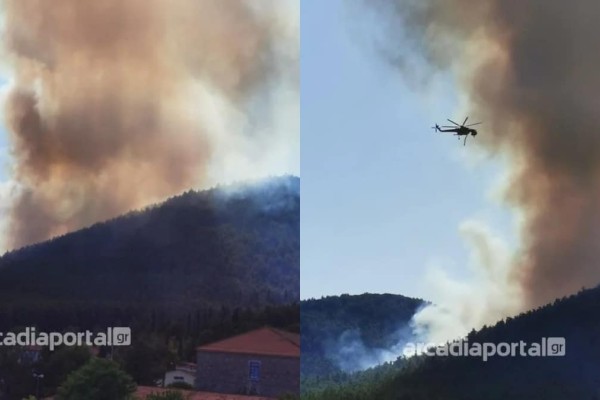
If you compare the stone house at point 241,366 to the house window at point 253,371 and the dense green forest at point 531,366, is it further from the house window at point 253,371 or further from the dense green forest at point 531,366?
the dense green forest at point 531,366

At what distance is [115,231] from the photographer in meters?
5.24

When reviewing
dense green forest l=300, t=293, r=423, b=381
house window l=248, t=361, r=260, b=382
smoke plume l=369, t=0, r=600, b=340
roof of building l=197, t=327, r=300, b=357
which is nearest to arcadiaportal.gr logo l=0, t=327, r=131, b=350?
roof of building l=197, t=327, r=300, b=357

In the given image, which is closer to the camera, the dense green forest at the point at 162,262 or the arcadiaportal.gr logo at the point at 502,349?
the dense green forest at the point at 162,262

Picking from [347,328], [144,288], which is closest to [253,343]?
[347,328]

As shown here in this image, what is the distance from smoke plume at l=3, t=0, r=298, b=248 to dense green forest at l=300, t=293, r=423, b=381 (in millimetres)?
1057

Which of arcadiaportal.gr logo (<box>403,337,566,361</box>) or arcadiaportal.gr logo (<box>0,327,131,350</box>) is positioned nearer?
arcadiaportal.gr logo (<box>0,327,131,350</box>)

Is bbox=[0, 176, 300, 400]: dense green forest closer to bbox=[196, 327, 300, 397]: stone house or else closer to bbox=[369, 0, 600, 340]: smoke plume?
bbox=[196, 327, 300, 397]: stone house

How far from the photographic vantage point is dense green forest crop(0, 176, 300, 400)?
5.22 m

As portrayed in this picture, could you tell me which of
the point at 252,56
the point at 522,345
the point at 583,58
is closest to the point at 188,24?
the point at 252,56

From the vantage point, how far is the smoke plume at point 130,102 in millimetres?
5246

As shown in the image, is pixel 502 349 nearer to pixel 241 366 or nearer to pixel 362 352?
pixel 362 352

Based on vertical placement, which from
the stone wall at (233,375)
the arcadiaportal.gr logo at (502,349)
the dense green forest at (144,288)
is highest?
the dense green forest at (144,288)

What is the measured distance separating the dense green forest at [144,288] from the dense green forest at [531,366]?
0.84m

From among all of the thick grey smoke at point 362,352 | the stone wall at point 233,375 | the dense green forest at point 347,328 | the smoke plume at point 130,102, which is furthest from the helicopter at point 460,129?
the stone wall at point 233,375
